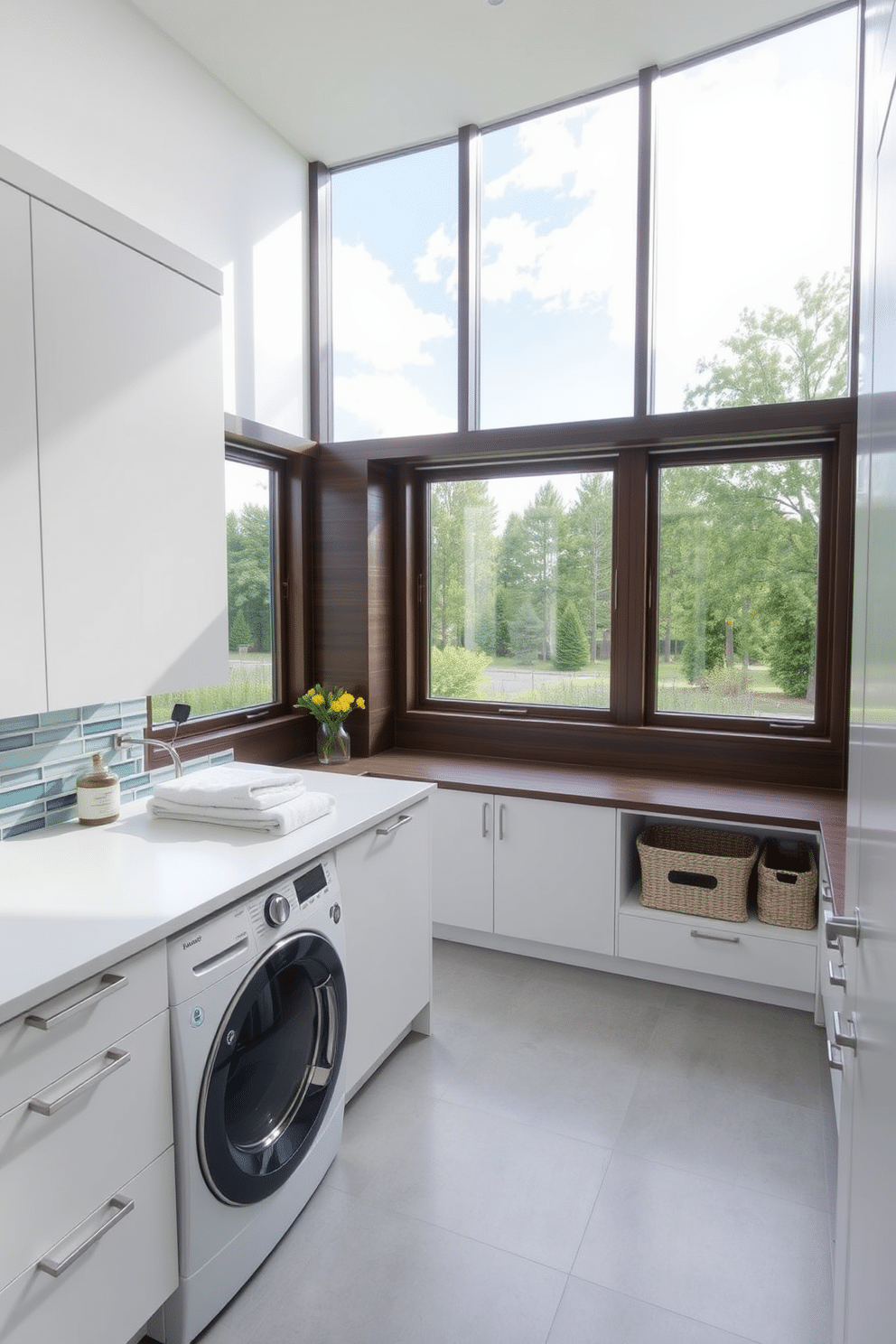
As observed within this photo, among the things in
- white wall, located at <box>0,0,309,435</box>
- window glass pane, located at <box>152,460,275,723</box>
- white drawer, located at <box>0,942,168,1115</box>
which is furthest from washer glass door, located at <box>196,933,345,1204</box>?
white wall, located at <box>0,0,309,435</box>

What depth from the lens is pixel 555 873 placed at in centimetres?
291

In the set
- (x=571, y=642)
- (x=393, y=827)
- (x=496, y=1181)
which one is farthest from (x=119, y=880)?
(x=571, y=642)

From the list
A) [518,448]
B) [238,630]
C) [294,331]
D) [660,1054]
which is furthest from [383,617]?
[660,1054]

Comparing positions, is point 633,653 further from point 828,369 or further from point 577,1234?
point 577,1234

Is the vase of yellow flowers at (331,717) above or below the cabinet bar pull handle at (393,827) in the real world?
above

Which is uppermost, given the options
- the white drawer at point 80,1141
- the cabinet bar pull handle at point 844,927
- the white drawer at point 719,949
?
the cabinet bar pull handle at point 844,927

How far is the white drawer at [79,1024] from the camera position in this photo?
112cm

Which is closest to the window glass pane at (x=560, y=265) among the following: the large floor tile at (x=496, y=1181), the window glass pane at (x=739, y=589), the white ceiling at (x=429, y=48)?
the white ceiling at (x=429, y=48)

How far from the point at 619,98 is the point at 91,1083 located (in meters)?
3.58

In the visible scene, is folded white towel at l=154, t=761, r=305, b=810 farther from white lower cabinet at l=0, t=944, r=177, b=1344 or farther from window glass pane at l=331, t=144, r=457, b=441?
window glass pane at l=331, t=144, r=457, b=441

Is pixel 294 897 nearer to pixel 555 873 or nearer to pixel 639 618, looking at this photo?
pixel 555 873

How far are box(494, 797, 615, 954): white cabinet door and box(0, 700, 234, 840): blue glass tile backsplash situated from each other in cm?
133

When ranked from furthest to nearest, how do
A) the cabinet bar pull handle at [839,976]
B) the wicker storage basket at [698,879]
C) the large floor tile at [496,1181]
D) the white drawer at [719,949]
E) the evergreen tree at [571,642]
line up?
1. the evergreen tree at [571,642]
2. the wicker storage basket at [698,879]
3. the white drawer at [719,949]
4. the large floor tile at [496,1181]
5. the cabinet bar pull handle at [839,976]

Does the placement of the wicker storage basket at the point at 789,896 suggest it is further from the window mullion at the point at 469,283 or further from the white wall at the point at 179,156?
the white wall at the point at 179,156
